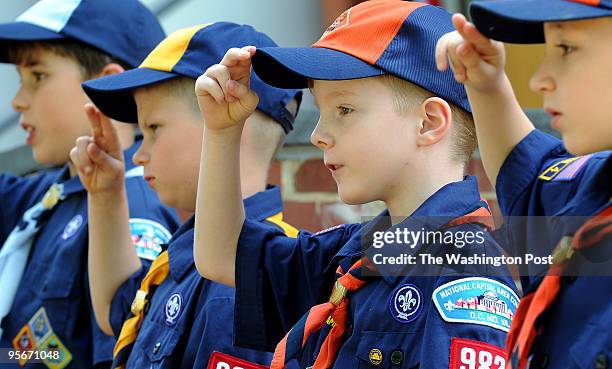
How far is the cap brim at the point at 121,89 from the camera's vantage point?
2.52 meters

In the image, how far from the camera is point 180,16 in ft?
13.9

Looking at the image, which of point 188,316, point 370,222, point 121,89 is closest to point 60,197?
point 121,89

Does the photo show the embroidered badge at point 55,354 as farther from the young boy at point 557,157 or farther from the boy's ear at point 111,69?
the young boy at point 557,157

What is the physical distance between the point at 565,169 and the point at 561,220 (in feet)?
0.33

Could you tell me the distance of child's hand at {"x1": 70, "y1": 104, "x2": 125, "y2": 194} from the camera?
2.73 metres

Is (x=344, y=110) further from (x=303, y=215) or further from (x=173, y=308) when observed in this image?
(x=303, y=215)

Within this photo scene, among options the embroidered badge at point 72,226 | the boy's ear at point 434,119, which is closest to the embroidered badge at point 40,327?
the embroidered badge at point 72,226

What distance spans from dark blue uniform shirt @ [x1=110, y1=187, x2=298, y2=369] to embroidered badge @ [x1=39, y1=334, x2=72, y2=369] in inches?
17.3

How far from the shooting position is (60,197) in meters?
3.12

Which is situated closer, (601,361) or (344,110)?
(601,361)

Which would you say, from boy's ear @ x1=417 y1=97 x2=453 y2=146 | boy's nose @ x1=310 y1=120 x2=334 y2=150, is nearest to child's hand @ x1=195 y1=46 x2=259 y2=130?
boy's nose @ x1=310 y1=120 x2=334 y2=150

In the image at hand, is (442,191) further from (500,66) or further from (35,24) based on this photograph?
(35,24)

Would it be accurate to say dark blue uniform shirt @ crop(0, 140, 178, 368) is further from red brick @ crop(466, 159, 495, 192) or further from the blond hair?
the blond hair

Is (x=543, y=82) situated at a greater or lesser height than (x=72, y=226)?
greater
